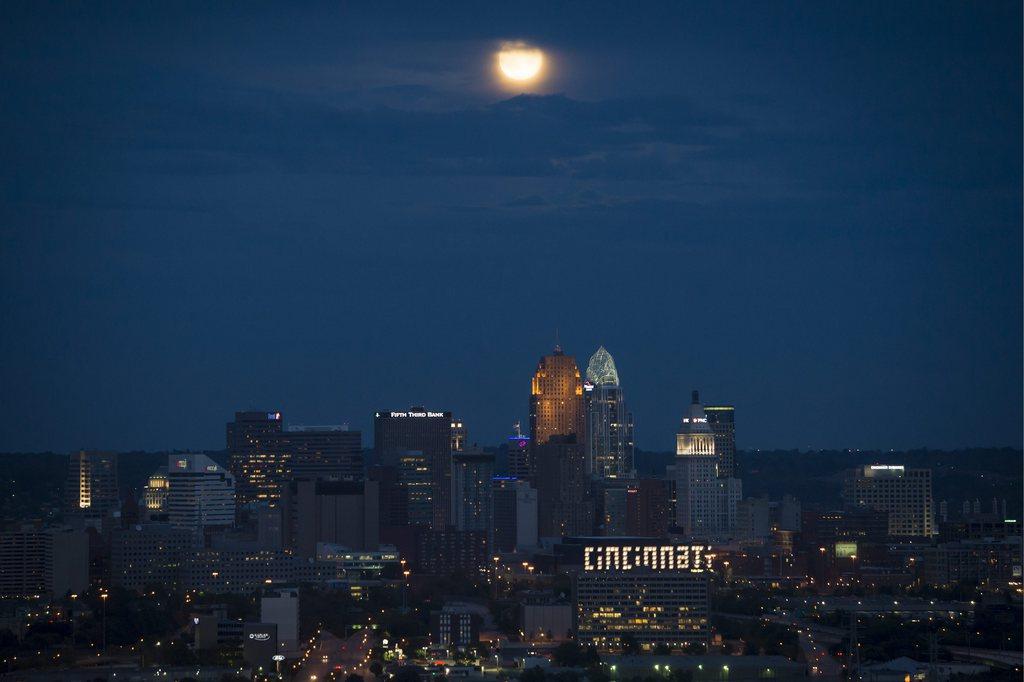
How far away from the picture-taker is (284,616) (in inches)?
2067

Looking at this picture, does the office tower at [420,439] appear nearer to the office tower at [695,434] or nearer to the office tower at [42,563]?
the office tower at [695,434]

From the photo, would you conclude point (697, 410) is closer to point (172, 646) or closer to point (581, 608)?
point (581, 608)

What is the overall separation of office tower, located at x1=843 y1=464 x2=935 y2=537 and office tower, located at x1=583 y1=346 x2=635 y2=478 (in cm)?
1557

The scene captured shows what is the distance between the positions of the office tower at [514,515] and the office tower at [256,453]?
8.30 m

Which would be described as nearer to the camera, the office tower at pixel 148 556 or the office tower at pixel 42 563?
the office tower at pixel 42 563

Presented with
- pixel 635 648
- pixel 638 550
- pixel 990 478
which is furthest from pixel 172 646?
pixel 990 478

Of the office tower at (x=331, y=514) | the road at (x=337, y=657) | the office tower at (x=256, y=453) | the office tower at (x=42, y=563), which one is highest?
the office tower at (x=256, y=453)

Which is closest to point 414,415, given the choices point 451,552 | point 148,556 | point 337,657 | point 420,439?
point 420,439

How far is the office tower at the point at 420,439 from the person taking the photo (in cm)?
8831

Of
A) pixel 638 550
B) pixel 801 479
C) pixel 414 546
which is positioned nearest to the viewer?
pixel 638 550

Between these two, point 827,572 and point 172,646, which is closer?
point 172,646

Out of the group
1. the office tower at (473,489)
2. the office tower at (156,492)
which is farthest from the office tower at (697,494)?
the office tower at (156,492)

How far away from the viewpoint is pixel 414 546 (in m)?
75.8

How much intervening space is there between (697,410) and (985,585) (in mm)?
36195
